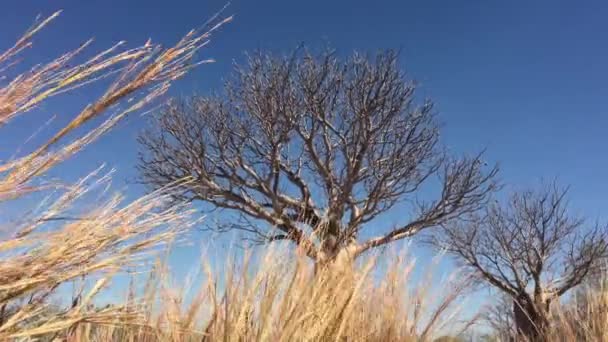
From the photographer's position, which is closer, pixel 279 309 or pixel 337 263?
pixel 279 309

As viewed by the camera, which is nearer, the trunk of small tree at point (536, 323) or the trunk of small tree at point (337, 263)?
the trunk of small tree at point (337, 263)

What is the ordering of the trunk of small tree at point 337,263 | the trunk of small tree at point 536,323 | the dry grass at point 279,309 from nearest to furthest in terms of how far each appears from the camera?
the dry grass at point 279,309
the trunk of small tree at point 337,263
the trunk of small tree at point 536,323

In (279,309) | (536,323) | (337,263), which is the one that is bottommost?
(279,309)

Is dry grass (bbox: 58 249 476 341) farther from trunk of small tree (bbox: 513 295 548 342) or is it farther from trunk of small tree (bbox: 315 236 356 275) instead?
trunk of small tree (bbox: 513 295 548 342)

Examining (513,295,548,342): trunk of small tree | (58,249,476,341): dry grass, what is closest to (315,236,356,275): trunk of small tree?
(58,249,476,341): dry grass

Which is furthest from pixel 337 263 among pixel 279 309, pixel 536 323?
pixel 536 323

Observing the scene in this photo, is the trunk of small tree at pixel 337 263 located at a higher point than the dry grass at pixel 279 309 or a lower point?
higher

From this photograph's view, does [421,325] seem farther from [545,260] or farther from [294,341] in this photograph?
[545,260]

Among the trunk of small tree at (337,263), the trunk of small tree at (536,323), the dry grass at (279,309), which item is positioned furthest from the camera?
the trunk of small tree at (536,323)

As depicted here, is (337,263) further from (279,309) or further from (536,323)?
(536,323)

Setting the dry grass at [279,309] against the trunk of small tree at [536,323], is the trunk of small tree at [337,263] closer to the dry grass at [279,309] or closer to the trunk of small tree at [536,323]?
the dry grass at [279,309]

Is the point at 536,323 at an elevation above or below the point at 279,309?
above

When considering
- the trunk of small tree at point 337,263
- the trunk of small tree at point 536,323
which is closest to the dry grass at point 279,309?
the trunk of small tree at point 337,263

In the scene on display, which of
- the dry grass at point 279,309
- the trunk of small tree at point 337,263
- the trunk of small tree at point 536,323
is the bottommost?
the dry grass at point 279,309
